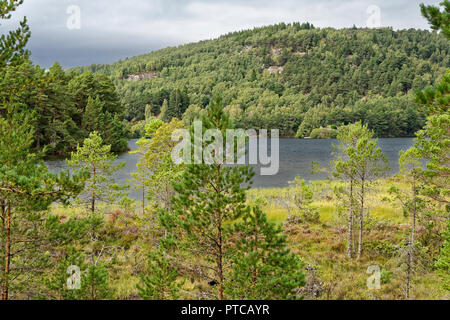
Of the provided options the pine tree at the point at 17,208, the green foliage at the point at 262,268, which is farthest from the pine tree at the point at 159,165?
the green foliage at the point at 262,268

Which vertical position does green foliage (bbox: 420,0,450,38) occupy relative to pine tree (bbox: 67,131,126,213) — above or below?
above

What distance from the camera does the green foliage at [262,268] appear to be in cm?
642

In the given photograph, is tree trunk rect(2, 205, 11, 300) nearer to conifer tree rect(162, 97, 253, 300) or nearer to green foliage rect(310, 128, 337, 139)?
conifer tree rect(162, 97, 253, 300)

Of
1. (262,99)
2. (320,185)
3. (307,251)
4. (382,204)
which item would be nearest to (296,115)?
(262,99)

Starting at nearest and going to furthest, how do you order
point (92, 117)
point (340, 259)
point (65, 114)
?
point (340, 259)
point (65, 114)
point (92, 117)

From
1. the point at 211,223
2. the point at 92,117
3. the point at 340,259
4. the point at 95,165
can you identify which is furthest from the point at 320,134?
the point at 211,223

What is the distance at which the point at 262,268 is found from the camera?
21.7 ft

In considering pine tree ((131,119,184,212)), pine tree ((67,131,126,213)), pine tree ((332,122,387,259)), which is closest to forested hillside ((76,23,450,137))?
pine tree ((131,119,184,212))

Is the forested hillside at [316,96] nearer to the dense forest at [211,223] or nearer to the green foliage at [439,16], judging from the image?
the dense forest at [211,223]

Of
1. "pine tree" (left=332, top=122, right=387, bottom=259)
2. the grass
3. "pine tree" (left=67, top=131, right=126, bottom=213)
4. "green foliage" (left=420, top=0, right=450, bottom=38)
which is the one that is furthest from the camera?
"pine tree" (left=67, top=131, right=126, bottom=213)

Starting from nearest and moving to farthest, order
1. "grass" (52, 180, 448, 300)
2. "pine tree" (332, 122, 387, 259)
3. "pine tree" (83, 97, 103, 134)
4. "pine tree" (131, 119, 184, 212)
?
"grass" (52, 180, 448, 300)
"pine tree" (332, 122, 387, 259)
"pine tree" (131, 119, 184, 212)
"pine tree" (83, 97, 103, 134)

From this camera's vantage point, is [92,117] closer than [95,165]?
No

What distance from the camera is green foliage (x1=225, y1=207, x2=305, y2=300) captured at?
642 cm

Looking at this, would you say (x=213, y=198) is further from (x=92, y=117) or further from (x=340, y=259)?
(x=92, y=117)
